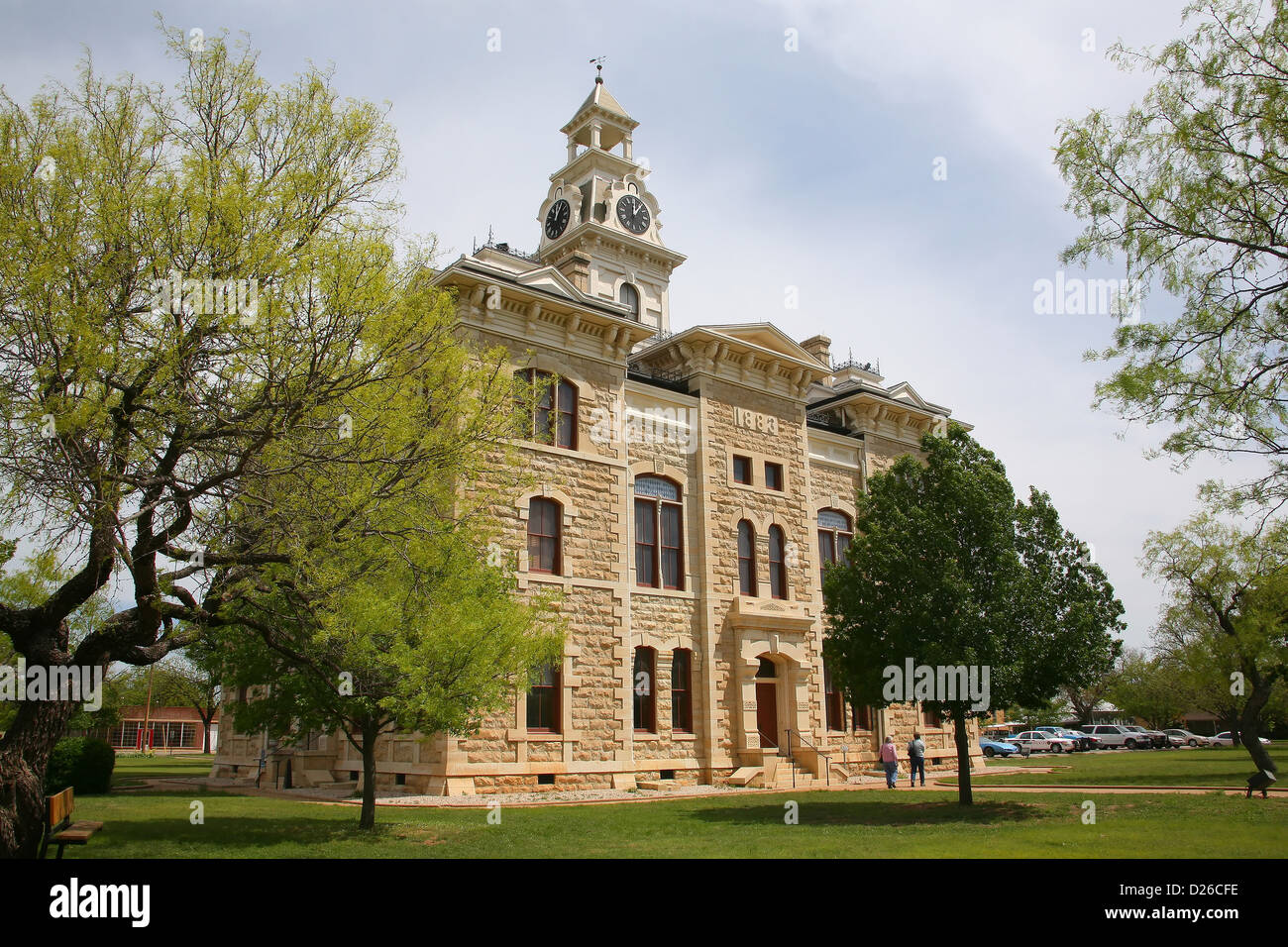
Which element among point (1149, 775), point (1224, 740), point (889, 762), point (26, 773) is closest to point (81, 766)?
point (26, 773)

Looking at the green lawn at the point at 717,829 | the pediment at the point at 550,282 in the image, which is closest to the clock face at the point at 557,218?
the pediment at the point at 550,282

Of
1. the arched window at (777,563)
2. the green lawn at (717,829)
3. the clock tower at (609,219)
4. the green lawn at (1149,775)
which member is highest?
the clock tower at (609,219)

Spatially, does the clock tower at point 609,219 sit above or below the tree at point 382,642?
above

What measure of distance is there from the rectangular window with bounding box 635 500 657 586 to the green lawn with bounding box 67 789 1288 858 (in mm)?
6850

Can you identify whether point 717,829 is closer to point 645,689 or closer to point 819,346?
point 645,689

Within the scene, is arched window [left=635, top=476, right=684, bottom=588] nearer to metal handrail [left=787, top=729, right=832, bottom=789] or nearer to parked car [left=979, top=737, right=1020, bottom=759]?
metal handrail [left=787, top=729, right=832, bottom=789]

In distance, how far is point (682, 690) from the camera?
25500 mm

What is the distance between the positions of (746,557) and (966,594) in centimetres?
1041

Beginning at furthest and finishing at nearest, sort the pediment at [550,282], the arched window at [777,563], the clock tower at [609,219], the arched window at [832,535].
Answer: the clock tower at [609,219], the arched window at [832,535], the arched window at [777,563], the pediment at [550,282]

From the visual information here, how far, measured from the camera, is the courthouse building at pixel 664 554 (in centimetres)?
2259

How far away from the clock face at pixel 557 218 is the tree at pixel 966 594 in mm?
22408

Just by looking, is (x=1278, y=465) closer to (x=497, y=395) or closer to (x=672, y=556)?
(x=497, y=395)

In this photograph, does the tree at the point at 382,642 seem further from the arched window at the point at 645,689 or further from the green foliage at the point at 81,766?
the arched window at the point at 645,689

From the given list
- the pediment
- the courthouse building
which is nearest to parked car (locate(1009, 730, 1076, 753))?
the courthouse building
